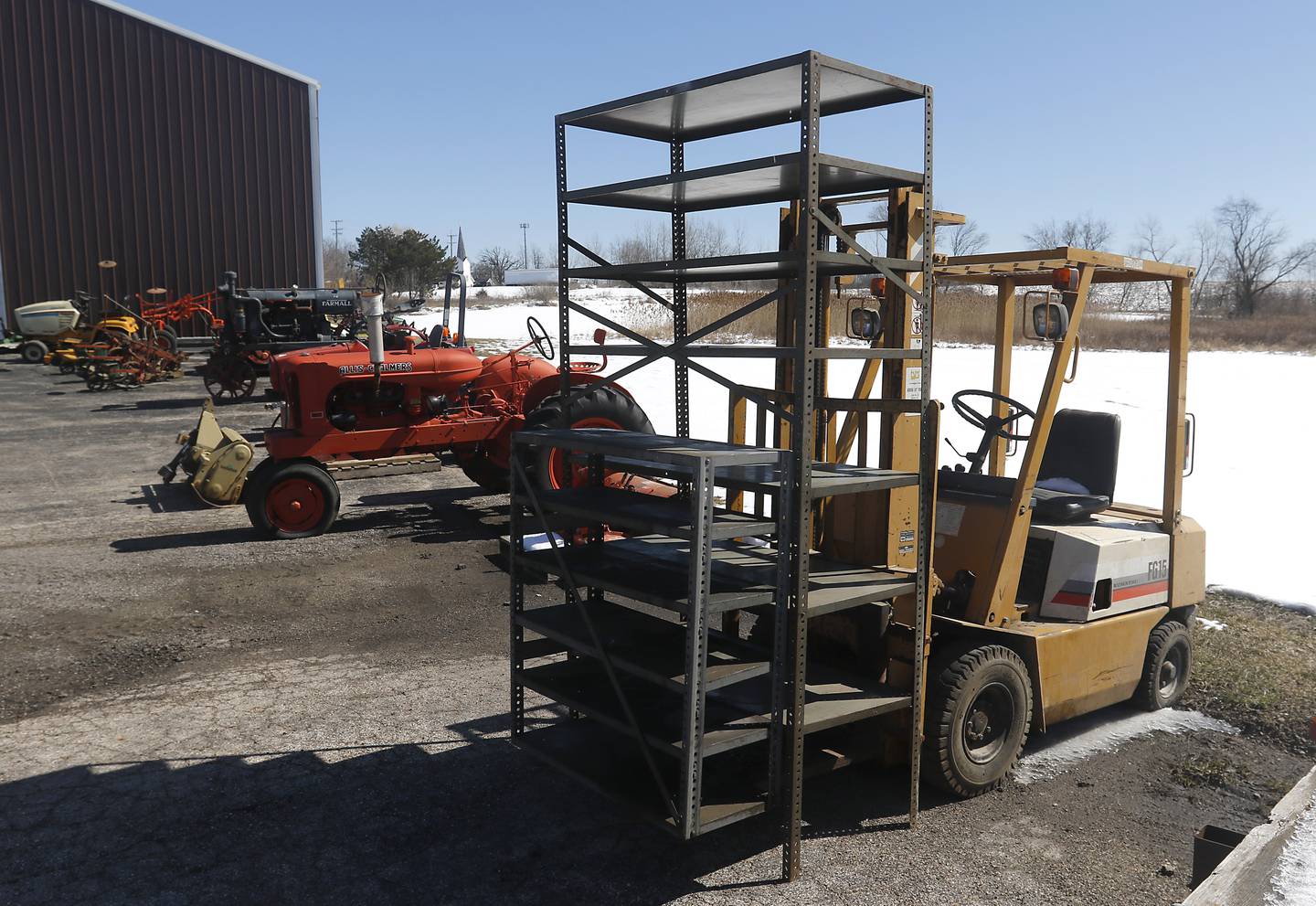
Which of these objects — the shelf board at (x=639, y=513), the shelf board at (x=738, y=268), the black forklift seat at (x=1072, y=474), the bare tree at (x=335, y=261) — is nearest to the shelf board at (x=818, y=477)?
the shelf board at (x=639, y=513)

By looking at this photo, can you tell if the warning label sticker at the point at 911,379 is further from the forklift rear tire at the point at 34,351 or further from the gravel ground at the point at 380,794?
the forklift rear tire at the point at 34,351

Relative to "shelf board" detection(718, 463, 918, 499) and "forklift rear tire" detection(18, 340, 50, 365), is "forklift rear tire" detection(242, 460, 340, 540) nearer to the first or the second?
"shelf board" detection(718, 463, 918, 499)

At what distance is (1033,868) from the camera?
3834 mm

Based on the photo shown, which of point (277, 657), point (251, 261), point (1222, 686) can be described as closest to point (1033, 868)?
point (1222, 686)

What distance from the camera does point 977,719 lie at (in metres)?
4.46

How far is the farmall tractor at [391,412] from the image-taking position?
894 cm

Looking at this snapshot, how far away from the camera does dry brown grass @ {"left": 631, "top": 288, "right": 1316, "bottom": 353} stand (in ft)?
73.6

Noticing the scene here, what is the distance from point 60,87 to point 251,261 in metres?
5.81

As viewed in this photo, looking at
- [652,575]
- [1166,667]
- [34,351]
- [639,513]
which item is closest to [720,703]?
[652,575]

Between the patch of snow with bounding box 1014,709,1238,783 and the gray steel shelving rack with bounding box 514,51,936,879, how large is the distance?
99cm

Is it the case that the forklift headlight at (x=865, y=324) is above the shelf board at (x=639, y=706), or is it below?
above

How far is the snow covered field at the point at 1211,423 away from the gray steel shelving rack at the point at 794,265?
4.97m

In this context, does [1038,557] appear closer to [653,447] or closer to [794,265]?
[794,265]

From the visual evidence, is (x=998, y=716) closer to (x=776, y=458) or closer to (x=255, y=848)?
(x=776, y=458)
